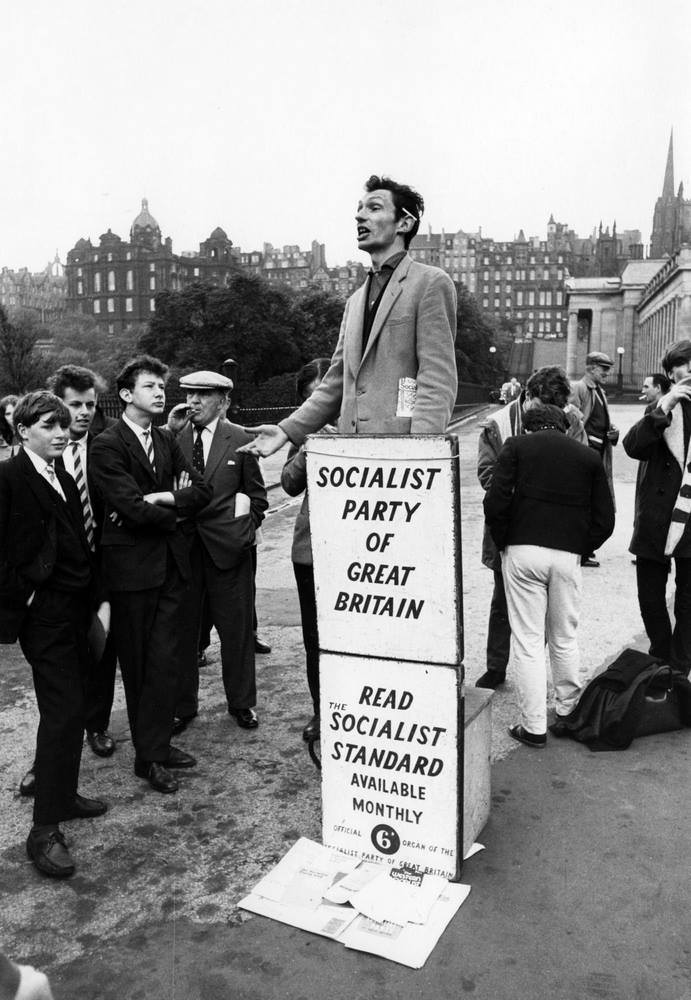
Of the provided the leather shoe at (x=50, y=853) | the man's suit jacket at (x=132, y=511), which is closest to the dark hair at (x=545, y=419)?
the man's suit jacket at (x=132, y=511)

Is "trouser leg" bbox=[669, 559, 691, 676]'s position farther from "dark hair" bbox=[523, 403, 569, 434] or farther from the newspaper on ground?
the newspaper on ground

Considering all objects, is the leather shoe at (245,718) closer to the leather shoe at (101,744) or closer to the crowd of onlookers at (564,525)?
the leather shoe at (101,744)

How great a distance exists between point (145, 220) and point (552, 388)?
178189 millimetres

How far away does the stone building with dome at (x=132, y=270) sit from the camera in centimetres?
15625

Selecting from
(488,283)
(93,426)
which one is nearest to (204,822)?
(93,426)

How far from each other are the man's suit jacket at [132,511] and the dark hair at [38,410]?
21.5 inches

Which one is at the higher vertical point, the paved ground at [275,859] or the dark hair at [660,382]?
the dark hair at [660,382]

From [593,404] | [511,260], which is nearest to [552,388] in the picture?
[593,404]

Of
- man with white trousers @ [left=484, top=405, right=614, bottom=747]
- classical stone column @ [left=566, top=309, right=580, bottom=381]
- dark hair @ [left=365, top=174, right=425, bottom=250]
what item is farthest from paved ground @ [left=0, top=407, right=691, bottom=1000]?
classical stone column @ [left=566, top=309, right=580, bottom=381]

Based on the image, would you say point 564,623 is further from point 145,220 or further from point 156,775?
point 145,220

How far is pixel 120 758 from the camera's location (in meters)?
4.86

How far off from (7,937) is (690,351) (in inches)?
193

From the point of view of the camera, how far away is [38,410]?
3900 mm

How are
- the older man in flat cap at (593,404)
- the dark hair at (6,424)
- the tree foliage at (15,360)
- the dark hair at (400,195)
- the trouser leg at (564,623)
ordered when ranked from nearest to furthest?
the dark hair at (400,195)
the trouser leg at (564,623)
the dark hair at (6,424)
the older man in flat cap at (593,404)
the tree foliage at (15,360)
